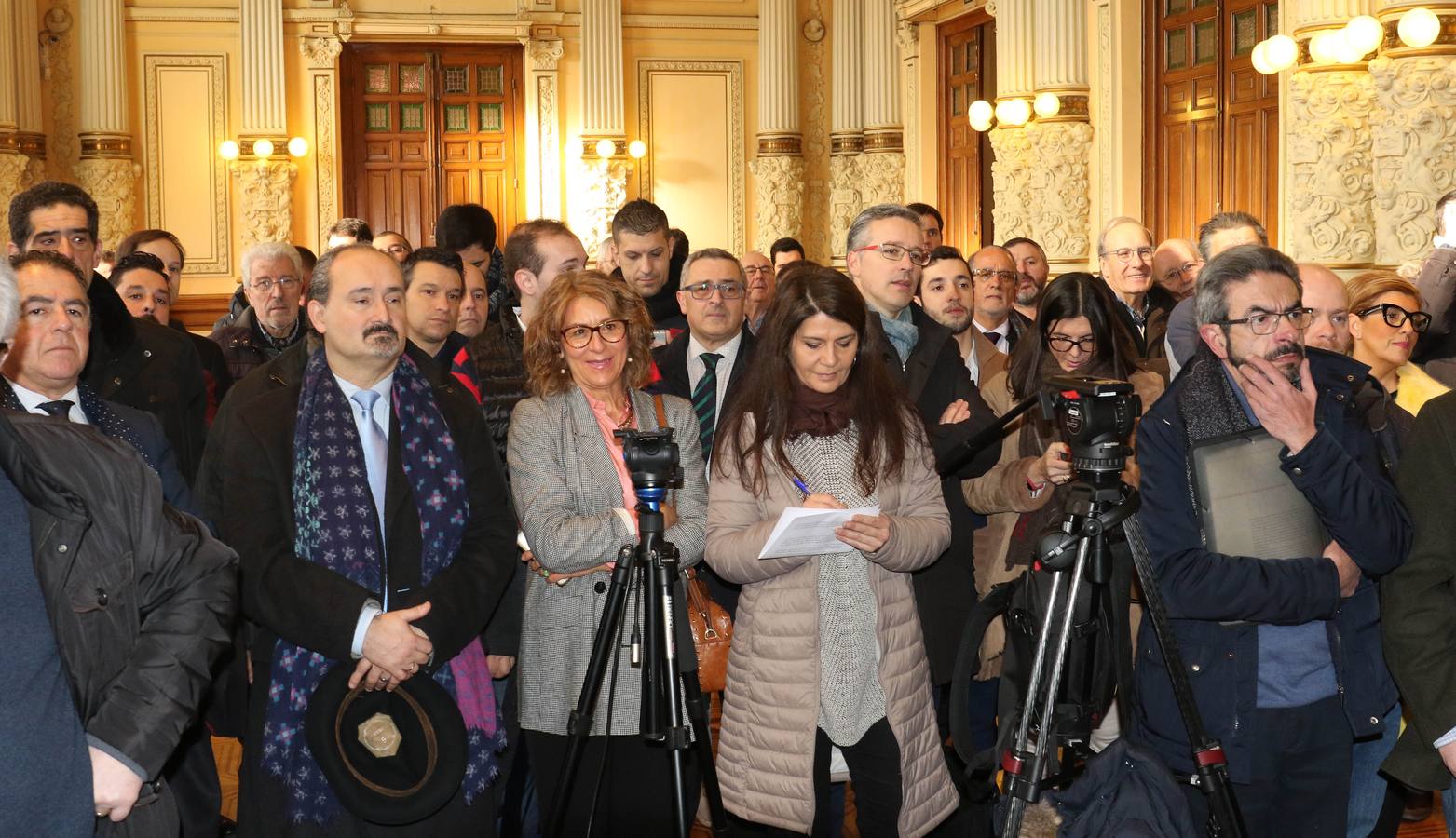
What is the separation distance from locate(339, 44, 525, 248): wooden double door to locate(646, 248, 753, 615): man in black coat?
39.8 feet

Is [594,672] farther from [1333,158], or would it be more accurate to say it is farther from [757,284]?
[1333,158]

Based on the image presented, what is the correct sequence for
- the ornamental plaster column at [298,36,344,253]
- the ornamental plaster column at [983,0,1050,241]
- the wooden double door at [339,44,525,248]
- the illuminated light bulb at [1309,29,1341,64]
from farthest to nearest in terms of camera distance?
the wooden double door at [339,44,525,248] → the ornamental plaster column at [298,36,344,253] → the ornamental plaster column at [983,0,1050,241] → the illuminated light bulb at [1309,29,1341,64]

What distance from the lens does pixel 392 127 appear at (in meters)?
16.4

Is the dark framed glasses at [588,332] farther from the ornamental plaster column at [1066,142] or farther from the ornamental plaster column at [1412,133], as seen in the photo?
the ornamental plaster column at [1066,142]

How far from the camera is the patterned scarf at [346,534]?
3094mm

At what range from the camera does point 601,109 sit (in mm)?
16031

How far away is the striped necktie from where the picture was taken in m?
4.24

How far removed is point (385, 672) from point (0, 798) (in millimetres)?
1089

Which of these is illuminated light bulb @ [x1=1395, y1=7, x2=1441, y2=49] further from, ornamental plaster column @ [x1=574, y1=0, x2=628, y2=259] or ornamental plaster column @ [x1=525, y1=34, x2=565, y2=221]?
ornamental plaster column @ [x1=525, y1=34, x2=565, y2=221]

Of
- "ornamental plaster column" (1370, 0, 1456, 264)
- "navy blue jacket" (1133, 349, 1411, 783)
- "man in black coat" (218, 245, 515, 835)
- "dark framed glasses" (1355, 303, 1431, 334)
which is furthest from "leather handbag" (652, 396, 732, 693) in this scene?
"ornamental plaster column" (1370, 0, 1456, 264)

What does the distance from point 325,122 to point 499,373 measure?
12.7m

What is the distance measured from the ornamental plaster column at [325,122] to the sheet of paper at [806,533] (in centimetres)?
1359

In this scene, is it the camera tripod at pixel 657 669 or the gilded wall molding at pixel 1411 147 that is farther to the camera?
the gilded wall molding at pixel 1411 147

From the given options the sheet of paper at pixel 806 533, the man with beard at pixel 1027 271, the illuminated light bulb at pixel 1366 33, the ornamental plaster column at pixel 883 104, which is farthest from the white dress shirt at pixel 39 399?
the ornamental plaster column at pixel 883 104
